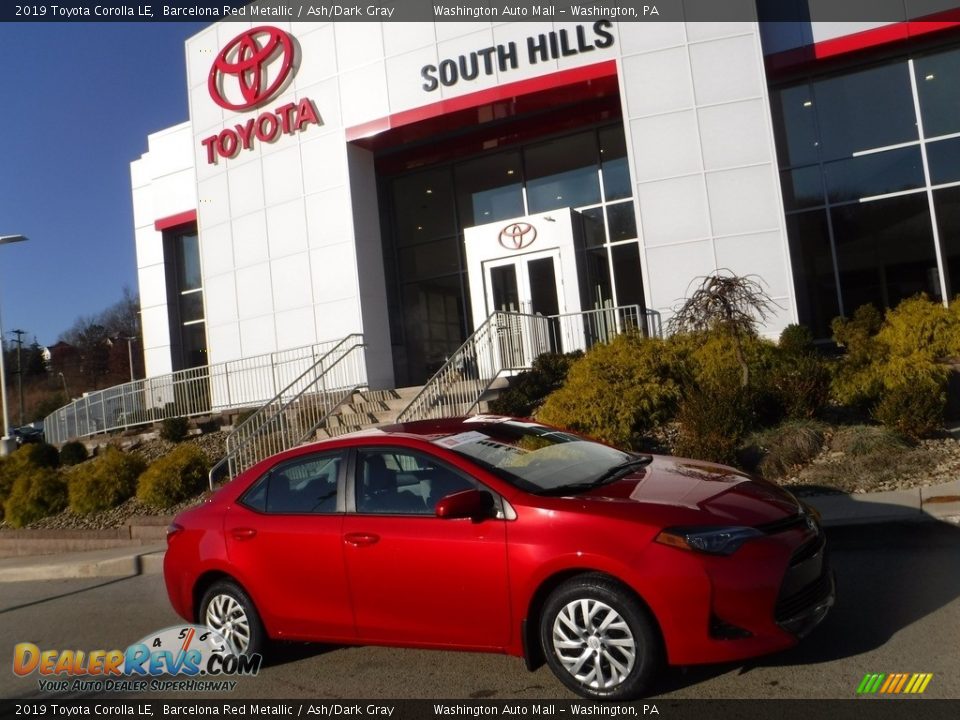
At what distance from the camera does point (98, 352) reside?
8500 cm

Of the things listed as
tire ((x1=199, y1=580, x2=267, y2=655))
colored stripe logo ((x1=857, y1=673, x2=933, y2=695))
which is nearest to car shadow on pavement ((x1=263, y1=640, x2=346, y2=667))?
tire ((x1=199, y1=580, x2=267, y2=655))

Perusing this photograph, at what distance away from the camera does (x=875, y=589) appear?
5.50 metres

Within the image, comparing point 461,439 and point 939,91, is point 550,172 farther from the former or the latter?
point 461,439

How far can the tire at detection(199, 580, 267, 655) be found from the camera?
529cm

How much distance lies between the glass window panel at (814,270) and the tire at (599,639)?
12.5m

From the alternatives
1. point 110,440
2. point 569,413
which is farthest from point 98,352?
point 569,413

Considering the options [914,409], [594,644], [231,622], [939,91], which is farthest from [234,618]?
[939,91]

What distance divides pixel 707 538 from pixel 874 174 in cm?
1382

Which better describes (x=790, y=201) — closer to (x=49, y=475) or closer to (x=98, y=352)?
(x=49, y=475)

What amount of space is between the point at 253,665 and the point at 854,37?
14929mm

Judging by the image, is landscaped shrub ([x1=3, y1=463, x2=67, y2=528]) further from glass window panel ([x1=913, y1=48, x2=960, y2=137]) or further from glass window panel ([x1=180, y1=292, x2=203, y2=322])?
glass window panel ([x1=913, y1=48, x2=960, y2=137])

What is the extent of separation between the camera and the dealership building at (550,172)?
14.1m

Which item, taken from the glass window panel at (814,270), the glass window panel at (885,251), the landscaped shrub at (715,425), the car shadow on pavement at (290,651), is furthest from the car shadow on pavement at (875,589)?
the glass window panel at (885,251)

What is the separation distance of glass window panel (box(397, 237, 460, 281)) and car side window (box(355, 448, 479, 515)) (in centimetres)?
1414
